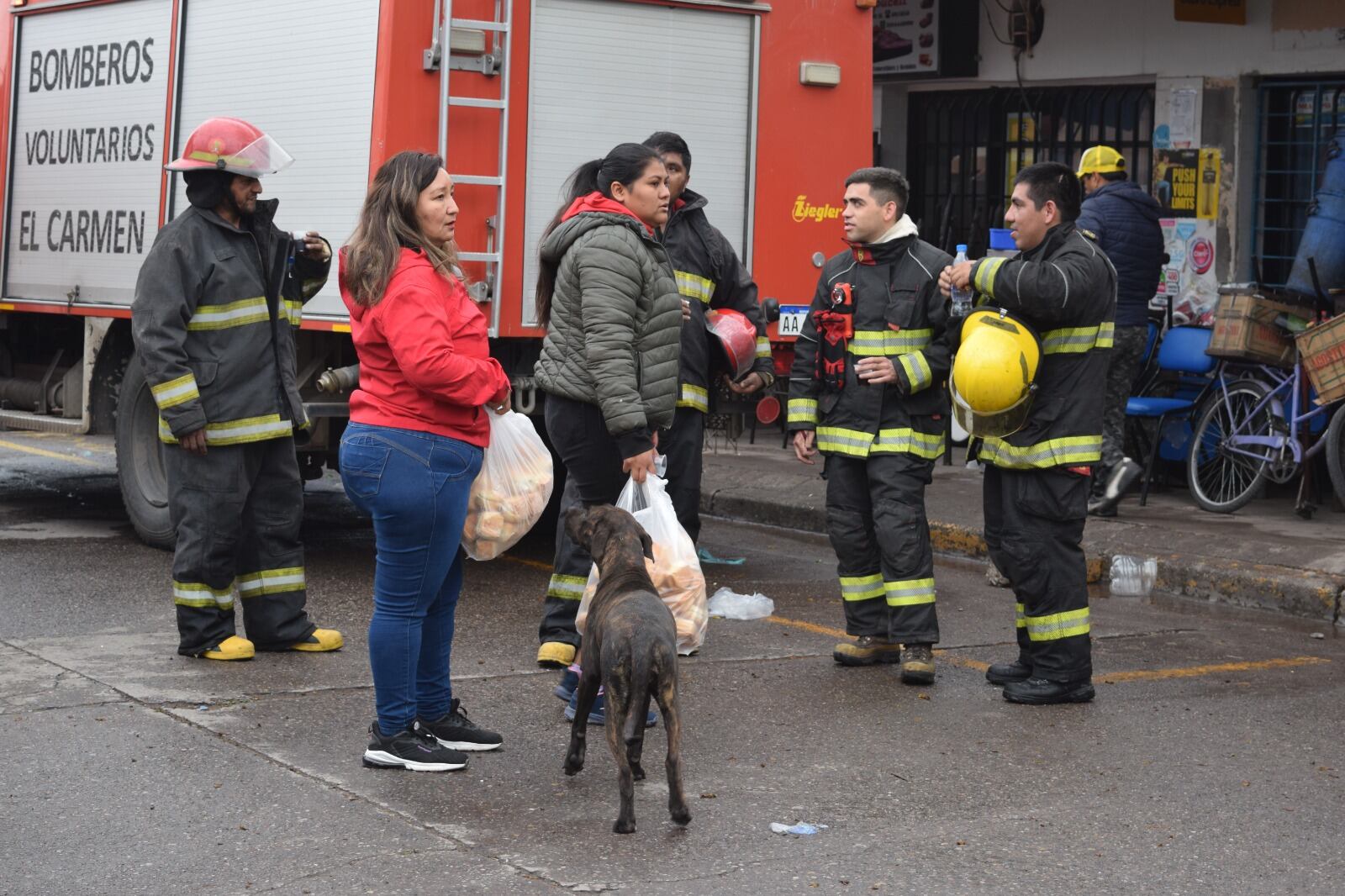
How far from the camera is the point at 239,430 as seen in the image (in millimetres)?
6727

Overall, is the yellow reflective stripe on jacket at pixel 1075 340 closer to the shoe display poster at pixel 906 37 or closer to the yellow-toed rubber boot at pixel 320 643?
the yellow-toed rubber boot at pixel 320 643

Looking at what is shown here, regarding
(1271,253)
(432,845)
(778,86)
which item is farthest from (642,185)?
(1271,253)

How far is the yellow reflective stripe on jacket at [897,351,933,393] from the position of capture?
6.54 meters

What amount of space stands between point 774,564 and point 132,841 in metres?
5.16

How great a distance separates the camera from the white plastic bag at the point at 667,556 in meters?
5.75

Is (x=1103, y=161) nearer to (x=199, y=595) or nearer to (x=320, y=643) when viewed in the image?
A: (x=320, y=643)

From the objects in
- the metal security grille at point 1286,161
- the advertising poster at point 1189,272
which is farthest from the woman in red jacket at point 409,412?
the metal security grille at point 1286,161

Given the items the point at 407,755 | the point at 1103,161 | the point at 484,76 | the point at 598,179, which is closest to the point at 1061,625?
the point at 598,179

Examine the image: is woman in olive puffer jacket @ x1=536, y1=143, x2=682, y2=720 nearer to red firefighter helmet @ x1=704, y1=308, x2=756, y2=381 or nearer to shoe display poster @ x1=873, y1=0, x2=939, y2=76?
red firefighter helmet @ x1=704, y1=308, x2=756, y2=381

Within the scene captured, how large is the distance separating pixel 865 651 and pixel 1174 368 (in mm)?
4895

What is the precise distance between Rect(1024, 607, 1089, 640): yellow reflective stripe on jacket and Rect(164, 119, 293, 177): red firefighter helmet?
3.19 metres

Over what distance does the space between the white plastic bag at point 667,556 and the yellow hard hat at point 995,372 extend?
115cm

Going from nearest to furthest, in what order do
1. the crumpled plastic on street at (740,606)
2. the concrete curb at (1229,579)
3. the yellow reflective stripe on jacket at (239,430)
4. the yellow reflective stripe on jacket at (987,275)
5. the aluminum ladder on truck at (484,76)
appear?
the yellow reflective stripe on jacket at (987,275) < the yellow reflective stripe on jacket at (239,430) < the crumpled plastic on street at (740,606) < the aluminum ladder on truck at (484,76) < the concrete curb at (1229,579)

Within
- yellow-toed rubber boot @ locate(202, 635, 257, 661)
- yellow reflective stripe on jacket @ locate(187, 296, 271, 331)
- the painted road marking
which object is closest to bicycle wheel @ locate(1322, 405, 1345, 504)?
yellow reflective stripe on jacket @ locate(187, 296, 271, 331)
